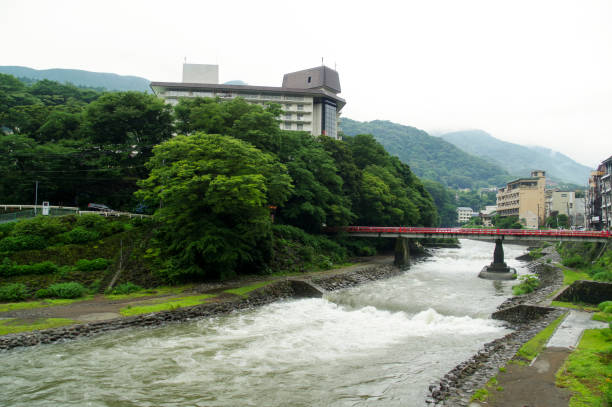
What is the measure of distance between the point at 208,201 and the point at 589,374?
23.4 m

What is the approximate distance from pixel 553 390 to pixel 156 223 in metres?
31.5

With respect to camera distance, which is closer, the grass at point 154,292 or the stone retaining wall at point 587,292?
the grass at point 154,292

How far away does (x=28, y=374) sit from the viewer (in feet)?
47.8

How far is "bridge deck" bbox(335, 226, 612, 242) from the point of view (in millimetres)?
42312

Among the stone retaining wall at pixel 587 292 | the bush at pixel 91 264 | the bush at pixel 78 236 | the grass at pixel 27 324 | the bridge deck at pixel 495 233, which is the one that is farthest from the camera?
the bridge deck at pixel 495 233

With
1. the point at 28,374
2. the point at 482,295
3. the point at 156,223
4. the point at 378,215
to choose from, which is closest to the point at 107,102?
the point at 156,223

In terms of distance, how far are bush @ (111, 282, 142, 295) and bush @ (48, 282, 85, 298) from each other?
1.99 metres

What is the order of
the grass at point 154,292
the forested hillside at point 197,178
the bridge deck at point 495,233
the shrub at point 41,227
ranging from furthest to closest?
the bridge deck at point 495,233 < the shrub at point 41,227 < the forested hillside at point 197,178 < the grass at point 154,292

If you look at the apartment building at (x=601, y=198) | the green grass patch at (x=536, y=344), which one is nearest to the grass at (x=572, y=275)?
the green grass patch at (x=536, y=344)

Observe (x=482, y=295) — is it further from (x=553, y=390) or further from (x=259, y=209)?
(x=553, y=390)

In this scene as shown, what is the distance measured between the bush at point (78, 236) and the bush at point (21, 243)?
1.46m

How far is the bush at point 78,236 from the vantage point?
30109 mm

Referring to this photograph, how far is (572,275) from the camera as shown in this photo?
36.7m

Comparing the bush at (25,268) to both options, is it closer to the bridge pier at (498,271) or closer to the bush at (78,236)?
the bush at (78,236)
